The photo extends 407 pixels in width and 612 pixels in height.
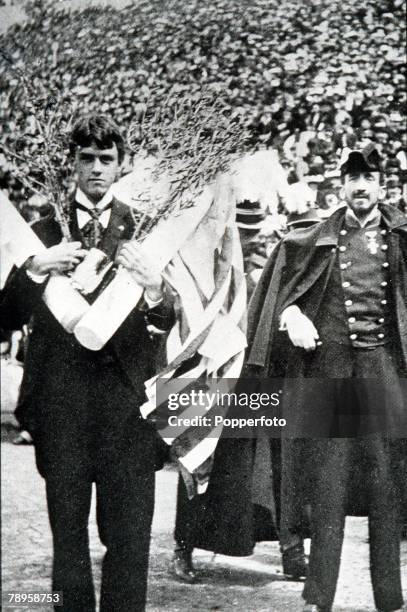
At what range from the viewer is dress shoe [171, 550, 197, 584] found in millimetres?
3750

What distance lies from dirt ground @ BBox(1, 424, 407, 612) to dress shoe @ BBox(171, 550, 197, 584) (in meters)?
0.03

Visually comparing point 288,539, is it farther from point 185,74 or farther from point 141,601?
point 185,74

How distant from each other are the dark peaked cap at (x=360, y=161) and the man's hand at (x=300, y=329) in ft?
2.29

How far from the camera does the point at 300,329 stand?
12.1ft

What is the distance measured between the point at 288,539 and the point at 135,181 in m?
1.75

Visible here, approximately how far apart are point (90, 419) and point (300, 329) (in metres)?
1.01

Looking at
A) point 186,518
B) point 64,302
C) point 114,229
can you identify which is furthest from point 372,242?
point 186,518

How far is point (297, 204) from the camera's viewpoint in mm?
3881

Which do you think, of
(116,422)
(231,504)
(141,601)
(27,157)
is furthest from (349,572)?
(27,157)

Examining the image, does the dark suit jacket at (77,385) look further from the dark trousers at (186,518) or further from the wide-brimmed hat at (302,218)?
the wide-brimmed hat at (302,218)

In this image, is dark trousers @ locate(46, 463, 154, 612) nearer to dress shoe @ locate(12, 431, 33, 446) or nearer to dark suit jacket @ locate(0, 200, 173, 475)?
dark suit jacket @ locate(0, 200, 173, 475)

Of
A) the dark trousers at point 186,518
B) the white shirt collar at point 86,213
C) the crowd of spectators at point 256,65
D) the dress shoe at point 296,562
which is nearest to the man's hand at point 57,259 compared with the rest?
the white shirt collar at point 86,213

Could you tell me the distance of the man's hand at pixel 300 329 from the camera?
3699mm

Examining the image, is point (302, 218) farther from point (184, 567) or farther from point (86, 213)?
point (184, 567)
